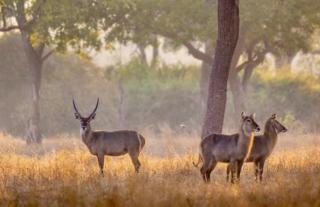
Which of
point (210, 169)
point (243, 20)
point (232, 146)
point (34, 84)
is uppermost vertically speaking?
point (243, 20)

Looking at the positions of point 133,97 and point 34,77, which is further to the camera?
point 133,97

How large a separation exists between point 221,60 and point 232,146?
3.68 metres

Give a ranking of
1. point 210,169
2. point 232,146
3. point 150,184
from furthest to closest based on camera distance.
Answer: point 210,169, point 232,146, point 150,184

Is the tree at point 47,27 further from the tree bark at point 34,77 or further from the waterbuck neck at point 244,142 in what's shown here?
the waterbuck neck at point 244,142

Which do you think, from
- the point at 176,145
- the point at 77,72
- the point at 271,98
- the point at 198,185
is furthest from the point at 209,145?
the point at 77,72

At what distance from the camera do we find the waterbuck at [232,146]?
1609 cm

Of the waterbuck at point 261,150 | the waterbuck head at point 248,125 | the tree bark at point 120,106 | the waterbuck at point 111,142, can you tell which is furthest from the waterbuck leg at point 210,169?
the tree bark at point 120,106

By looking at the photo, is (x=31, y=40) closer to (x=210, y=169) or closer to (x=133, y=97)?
(x=133, y=97)

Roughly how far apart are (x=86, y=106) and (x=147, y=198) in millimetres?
31324

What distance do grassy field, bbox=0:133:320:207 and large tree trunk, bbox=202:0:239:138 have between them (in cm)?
115

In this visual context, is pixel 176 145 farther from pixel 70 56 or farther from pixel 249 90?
pixel 70 56

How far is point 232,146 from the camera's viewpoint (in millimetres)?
16094

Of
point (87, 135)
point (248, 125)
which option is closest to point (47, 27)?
point (87, 135)

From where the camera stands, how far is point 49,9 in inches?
1086
